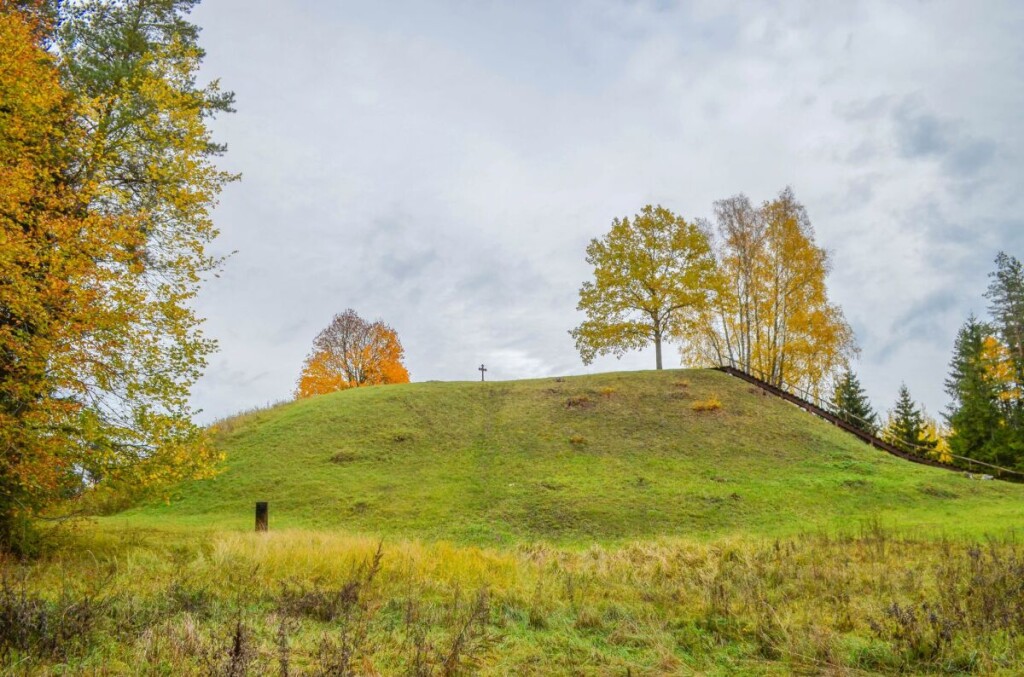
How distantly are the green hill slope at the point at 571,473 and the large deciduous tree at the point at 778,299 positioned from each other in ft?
19.9

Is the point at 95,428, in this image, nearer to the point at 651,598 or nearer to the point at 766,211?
the point at 651,598

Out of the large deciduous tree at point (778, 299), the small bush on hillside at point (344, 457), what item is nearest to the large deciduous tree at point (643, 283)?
the large deciduous tree at point (778, 299)

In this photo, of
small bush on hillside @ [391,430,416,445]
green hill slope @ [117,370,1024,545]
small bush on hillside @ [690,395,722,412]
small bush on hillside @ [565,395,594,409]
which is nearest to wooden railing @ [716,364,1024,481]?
green hill slope @ [117,370,1024,545]

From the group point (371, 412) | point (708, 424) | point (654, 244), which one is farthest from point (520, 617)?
point (654, 244)

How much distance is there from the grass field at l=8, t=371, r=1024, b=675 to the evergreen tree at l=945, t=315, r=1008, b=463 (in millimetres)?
16564

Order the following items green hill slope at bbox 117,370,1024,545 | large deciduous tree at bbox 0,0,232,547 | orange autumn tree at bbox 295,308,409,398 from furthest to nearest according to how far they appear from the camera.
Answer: orange autumn tree at bbox 295,308,409,398 → green hill slope at bbox 117,370,1024,545 → large deciduous tree at bbox 0,0,232,547

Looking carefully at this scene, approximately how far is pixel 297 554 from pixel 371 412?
20727 mm

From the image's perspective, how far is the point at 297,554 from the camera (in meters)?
9.14

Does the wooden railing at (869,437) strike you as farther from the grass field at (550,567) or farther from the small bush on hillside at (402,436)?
the small bush on hillside at (402,436)

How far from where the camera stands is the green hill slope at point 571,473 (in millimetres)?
17594

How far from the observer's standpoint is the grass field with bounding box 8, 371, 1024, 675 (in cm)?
502

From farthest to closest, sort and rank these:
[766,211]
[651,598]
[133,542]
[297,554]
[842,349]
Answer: [766,211]
[842,349]
[133,542]
[297,554]
[651,598]

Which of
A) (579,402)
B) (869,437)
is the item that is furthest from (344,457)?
(869,437)

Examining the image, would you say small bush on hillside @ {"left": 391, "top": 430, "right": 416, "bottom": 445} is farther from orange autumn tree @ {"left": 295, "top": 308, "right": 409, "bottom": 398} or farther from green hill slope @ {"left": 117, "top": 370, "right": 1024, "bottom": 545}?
orange autumn tree @ {"left": 295, "top": 308, "right": 409, "bottom": 398}
